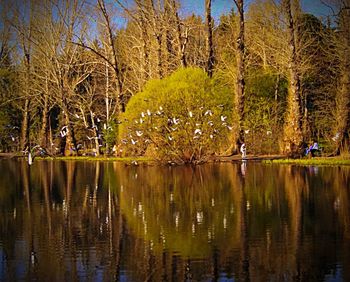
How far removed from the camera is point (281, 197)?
13250 millimetres

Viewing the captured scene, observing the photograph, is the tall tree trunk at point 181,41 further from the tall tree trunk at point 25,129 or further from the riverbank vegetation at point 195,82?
the tall tree trunk at point 25,129

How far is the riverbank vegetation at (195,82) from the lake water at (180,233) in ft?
35.4

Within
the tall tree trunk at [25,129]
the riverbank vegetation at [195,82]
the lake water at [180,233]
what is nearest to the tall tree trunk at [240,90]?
the riverbank vegetation at [195,82]

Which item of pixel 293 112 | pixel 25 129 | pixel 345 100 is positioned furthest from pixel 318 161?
pixel 25 129

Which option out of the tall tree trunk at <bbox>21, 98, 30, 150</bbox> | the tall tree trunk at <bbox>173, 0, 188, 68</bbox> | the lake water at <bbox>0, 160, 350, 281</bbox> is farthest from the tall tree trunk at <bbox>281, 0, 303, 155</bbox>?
the tall tree trunk at <bbox>21, 98, 30, 150</bbox>

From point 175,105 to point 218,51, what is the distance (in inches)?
759

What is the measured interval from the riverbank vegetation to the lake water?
10793mm

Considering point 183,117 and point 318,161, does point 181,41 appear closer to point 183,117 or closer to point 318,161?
point 183,117

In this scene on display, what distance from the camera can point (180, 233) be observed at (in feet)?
29.2

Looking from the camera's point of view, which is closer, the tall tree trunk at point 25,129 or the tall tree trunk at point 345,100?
the tall tree trunk at point 345,100

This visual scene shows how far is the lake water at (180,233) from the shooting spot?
6621mm

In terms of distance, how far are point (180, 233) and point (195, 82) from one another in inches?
720

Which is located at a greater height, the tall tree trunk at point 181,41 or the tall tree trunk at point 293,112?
the tall tree trunk at point 181,41

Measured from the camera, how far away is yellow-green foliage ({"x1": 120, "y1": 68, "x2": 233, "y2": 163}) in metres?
26.5
